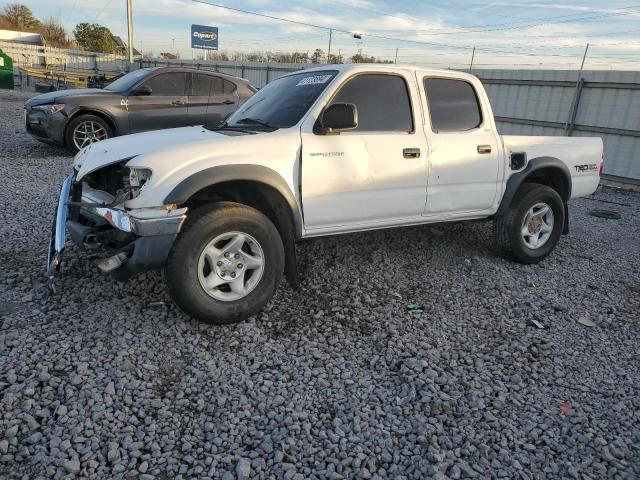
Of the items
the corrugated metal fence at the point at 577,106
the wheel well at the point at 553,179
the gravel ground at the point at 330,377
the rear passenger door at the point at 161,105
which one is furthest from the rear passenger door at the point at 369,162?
the corrugated metal fence at the point at 577,106

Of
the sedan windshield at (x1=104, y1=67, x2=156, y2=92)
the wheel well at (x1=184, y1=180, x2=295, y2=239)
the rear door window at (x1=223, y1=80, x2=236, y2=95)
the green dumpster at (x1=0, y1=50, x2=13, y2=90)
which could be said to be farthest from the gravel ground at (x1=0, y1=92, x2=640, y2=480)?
the green dumpster at (x1=0, y1=50, x2=13, y2=90)

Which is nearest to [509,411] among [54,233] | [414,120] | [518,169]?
[414,120]

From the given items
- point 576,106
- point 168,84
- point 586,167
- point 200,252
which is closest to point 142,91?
point 168,84

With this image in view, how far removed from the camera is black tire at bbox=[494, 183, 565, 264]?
5.05 metres

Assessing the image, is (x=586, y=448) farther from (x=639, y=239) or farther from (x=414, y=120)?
(x=639, y=239)

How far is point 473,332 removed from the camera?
3791 mm

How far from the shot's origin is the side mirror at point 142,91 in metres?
8.88

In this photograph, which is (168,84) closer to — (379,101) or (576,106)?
(379,101)

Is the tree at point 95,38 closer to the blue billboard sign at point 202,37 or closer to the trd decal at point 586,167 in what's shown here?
the blue billboard sign at point 202,37

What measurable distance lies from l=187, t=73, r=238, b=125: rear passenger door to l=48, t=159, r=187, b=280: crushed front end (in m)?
5.99

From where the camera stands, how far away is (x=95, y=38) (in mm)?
71625

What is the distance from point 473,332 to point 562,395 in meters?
0.83

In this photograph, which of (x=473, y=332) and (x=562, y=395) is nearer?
(x=562, y=395)

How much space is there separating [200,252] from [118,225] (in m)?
0.56
